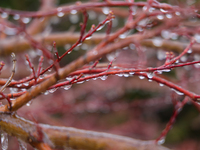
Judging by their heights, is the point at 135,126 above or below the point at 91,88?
below

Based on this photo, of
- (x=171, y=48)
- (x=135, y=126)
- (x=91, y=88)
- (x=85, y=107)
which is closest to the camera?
(x=171, y=48)

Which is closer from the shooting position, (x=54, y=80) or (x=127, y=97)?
(x=54, y=80)

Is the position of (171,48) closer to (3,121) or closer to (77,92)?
(3,121)

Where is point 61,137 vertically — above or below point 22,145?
below

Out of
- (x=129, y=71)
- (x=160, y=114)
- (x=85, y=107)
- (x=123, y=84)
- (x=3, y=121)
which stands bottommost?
(x=160, y=114)

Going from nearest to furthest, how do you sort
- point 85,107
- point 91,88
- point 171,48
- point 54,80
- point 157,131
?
point 54,80
point 171,48
point 85,107
point 91,88
point 157,131

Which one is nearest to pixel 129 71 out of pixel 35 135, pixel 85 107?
pixel 35 135

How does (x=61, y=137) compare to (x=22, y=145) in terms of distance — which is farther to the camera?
(x=61, y=137)
